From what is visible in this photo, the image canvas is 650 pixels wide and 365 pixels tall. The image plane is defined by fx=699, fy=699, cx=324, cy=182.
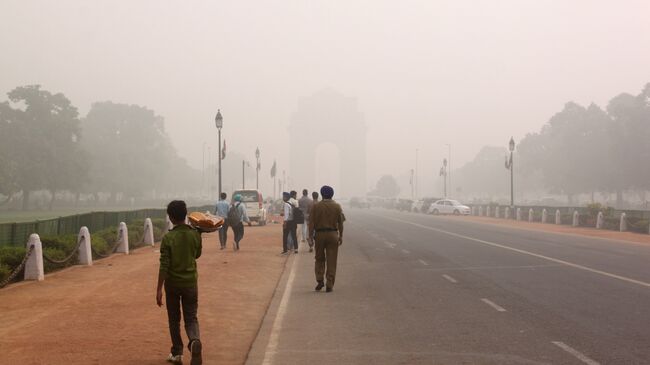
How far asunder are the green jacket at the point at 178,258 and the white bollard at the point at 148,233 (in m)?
19.7

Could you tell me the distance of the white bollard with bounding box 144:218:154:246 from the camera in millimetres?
26531

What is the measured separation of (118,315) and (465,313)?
521cm

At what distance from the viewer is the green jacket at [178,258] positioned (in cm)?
727

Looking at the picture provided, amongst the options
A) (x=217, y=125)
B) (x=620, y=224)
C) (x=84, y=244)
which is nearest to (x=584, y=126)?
(x=620, y=224)

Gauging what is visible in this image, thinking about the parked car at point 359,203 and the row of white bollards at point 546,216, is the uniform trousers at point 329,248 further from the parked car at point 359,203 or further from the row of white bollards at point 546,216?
the parked car at point 359,203

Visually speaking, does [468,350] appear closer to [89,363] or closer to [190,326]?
[190,326]

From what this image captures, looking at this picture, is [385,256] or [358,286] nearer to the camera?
[358,286]

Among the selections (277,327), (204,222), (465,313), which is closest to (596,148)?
(465,313)

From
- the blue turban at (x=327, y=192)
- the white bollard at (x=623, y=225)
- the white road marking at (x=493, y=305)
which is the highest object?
the blue turban at (x=327, y=192)

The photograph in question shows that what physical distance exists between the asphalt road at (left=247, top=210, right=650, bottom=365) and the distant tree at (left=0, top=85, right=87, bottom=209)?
59743mm

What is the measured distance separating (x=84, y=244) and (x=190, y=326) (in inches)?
492

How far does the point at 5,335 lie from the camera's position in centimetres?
913

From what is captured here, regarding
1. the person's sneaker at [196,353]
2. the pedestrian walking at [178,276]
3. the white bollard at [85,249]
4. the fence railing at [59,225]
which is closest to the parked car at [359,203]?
the fence railing at [59,225]

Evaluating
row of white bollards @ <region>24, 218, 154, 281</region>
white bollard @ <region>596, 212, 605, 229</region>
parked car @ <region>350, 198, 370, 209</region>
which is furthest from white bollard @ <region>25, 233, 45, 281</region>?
parked car @ <region>350, 198, 370, 209</region>
